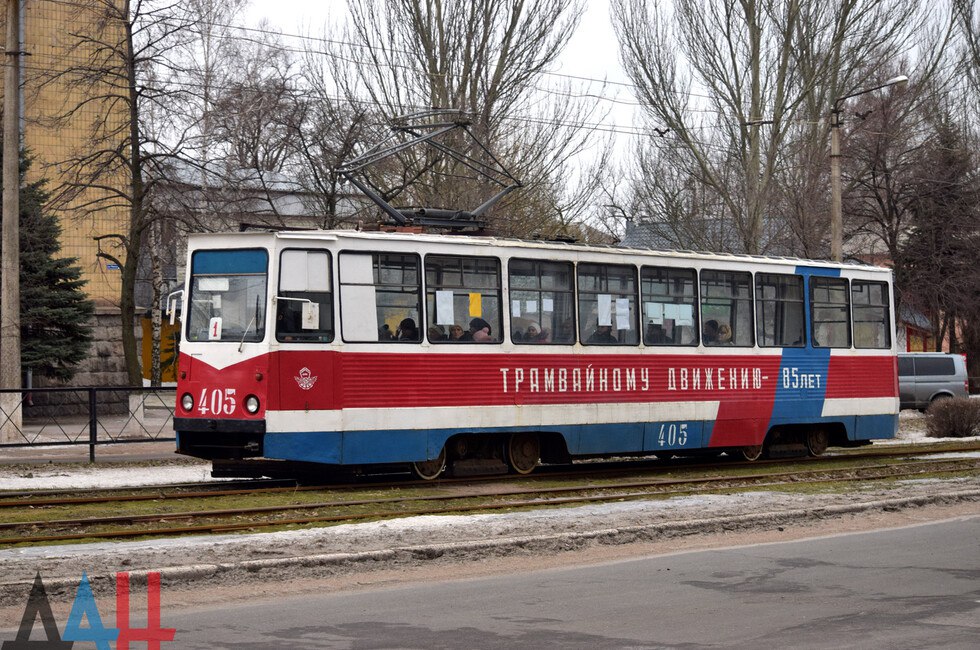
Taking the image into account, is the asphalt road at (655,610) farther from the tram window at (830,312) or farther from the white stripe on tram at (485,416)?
the tram window at (830,312)

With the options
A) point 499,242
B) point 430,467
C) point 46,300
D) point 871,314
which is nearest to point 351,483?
point 430,467

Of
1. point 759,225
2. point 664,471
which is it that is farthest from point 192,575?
point 759,225

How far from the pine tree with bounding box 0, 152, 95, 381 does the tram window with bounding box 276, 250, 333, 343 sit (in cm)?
1530

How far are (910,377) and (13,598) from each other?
106 feet

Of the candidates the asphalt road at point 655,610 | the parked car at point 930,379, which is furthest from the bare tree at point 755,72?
the asphalt road at point 655,610

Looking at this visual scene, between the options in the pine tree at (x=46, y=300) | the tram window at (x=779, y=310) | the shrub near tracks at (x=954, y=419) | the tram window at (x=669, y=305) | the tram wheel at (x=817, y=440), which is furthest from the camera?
the pine tree at (x=46, y=300)

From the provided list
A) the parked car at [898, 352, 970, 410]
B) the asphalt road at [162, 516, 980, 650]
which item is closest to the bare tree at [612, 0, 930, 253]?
the parked car at [898, 352, 970, 410]

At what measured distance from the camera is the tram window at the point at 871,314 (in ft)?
72.3

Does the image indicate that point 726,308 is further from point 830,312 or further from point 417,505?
point 417,505

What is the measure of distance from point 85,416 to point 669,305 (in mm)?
9467

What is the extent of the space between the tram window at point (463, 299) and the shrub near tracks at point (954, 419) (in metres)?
14.5

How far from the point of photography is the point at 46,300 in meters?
29.5

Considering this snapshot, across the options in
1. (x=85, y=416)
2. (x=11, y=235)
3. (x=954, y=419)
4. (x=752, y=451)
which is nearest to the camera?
(x=85, y=416)

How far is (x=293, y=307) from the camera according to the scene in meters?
15.5
